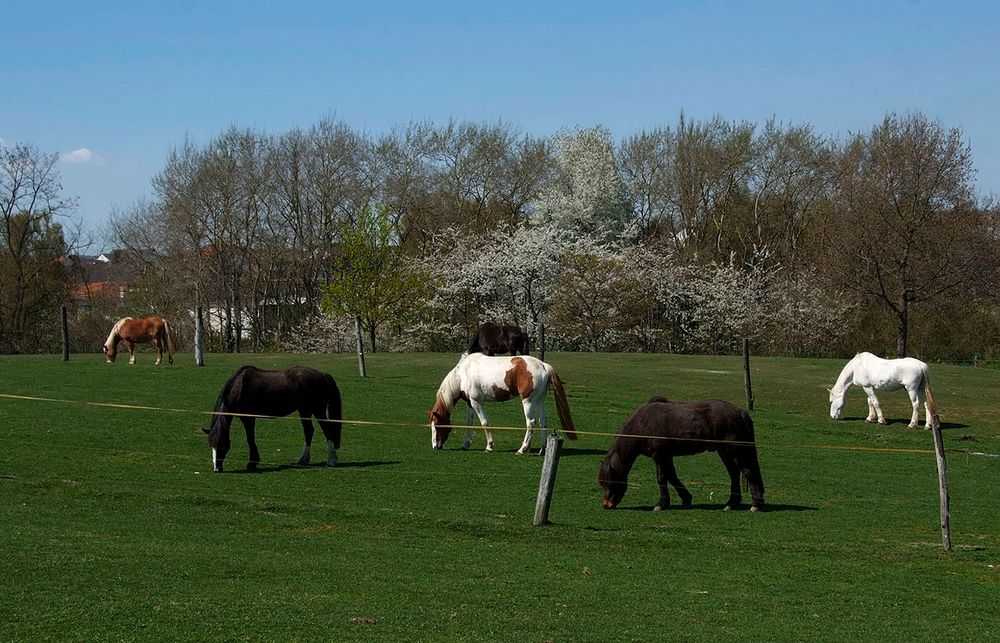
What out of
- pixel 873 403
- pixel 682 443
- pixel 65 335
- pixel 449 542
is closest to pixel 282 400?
pixel 449 542

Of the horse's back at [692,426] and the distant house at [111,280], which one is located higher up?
the distant house at [111,280]

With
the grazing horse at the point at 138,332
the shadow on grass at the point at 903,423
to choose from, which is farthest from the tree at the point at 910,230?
the grazing horse at the point at 138,332

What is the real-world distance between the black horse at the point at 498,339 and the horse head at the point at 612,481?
15.6m

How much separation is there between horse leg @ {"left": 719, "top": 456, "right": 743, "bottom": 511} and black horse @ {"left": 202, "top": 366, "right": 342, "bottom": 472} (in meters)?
6.36

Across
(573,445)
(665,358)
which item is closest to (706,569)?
(573,445)

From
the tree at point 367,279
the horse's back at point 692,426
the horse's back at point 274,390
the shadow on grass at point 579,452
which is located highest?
the tree at point 367,279

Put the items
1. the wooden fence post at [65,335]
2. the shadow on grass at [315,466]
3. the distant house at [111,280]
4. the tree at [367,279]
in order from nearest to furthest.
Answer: the shadow on grass at [315,466]
the wooden fence post at [65,335]
the tree at [367,279]
the distant house at [111,280]

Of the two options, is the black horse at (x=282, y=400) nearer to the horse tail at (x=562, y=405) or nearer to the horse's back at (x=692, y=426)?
the horse tail at (x=562, y=405)

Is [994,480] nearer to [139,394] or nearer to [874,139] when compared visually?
[139,394]

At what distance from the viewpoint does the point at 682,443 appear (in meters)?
14.7

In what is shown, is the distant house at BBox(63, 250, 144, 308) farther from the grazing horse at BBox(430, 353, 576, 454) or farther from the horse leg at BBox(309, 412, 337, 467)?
the horse leg at BBox(309, 412, 337, 467)

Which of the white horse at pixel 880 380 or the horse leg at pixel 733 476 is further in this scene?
the white horse at pixel 880 380

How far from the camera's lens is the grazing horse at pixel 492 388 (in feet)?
65.2

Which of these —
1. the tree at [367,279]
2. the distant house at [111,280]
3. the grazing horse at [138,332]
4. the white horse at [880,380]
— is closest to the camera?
the white horse at [880,380]
